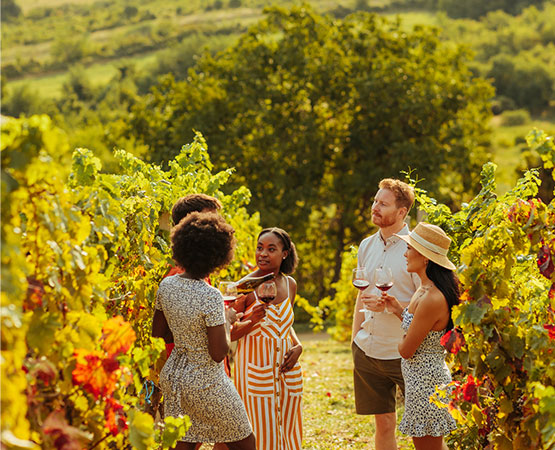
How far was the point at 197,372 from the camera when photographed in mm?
3754

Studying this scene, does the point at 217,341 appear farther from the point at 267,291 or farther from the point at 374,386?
the point at 374,386

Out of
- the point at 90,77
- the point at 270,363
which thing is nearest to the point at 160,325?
the point at 270,363

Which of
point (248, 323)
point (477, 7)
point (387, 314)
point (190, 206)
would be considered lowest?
point (477, 7)

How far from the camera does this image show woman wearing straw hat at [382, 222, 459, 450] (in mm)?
4129

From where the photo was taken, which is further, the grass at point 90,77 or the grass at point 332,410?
the grass at point 90,77

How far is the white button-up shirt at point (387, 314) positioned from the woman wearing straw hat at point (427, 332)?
0.46 m

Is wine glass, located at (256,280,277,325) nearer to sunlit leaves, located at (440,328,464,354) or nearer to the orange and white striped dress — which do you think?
the orange and white striped dress

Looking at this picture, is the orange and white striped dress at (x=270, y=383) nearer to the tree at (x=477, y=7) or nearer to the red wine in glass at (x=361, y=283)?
the red wine in glass at (x=361, y=283)

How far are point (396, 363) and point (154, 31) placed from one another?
10160 cm

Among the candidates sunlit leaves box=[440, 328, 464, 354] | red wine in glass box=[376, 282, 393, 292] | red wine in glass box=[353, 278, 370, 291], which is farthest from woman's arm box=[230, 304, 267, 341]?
sunlit leaves box=[440, 328, 464, 354]

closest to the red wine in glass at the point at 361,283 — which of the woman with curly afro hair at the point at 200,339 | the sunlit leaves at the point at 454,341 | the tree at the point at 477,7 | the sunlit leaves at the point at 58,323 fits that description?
the sunlit leaves at the point at 454,341

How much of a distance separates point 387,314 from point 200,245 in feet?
5.58

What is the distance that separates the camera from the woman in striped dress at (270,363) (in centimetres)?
471

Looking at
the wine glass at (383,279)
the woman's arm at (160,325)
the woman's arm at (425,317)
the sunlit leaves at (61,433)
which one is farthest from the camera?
the wine glass at (383,279)
